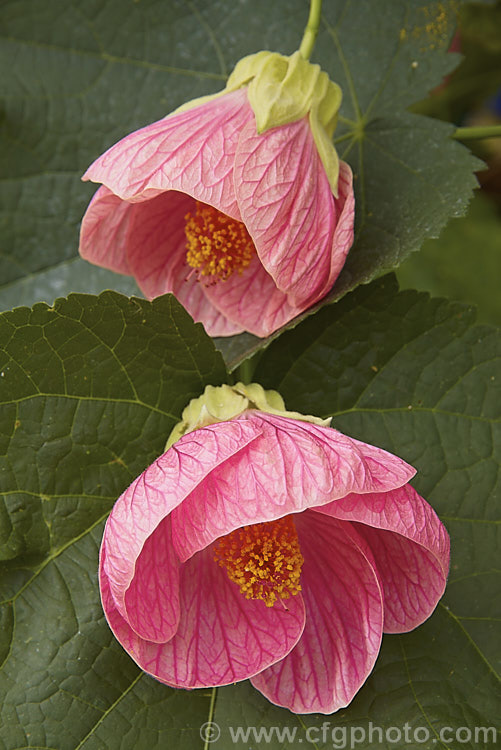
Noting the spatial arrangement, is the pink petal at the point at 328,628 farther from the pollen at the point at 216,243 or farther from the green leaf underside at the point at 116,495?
the pollen at the point at 216,243

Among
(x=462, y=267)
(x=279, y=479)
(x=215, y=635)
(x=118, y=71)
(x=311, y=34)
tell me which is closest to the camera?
(x=279, y=479)

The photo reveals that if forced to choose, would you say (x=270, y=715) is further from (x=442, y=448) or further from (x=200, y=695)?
(x=442, y=448)

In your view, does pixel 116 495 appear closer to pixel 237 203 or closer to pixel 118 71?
pixel 237 203

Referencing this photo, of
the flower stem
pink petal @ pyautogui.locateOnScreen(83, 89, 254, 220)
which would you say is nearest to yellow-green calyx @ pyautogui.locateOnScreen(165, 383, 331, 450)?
pink petal @ pyautogui.locateOnScreen(83, 89, 254, 220)

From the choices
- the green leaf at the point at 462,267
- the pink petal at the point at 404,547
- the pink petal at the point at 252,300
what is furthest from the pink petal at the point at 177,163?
the green leaf at the point at 462,267

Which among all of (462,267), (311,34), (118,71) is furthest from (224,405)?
(462,267)

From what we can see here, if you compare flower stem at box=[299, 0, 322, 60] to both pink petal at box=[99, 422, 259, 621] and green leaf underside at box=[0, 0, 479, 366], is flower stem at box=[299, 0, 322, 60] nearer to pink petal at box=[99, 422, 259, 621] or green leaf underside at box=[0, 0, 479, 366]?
green leaf underside at box=[0, 0, 479, 366]

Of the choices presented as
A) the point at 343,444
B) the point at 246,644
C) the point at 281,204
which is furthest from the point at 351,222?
the point at 246,644
